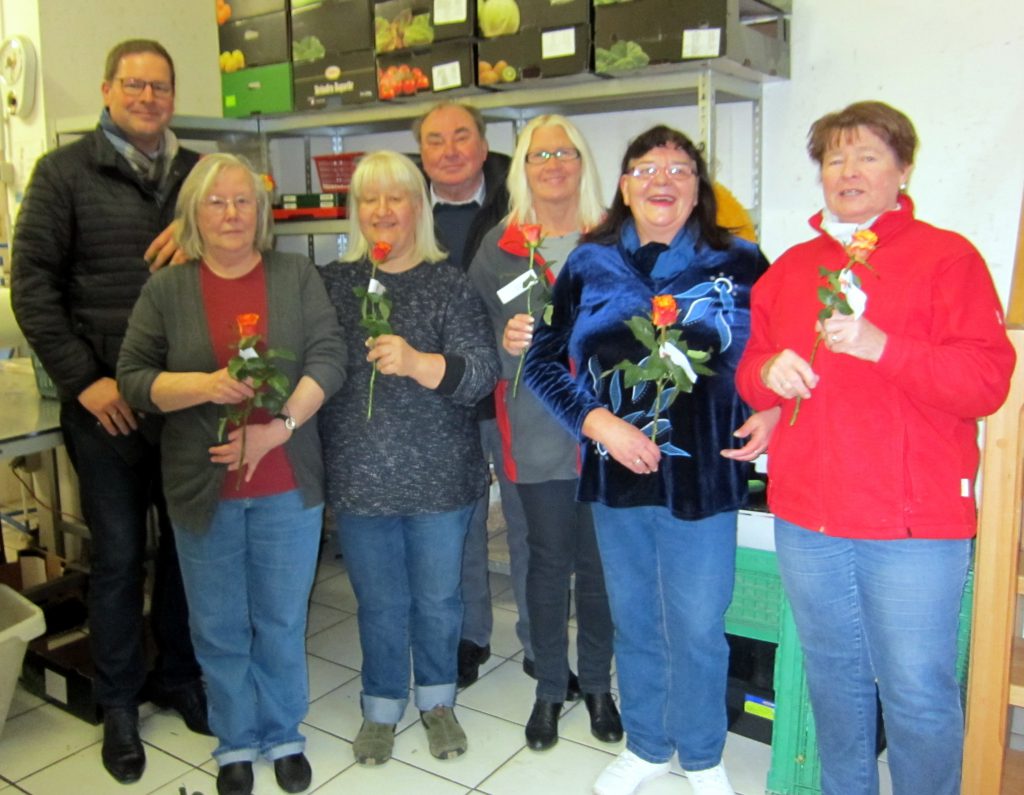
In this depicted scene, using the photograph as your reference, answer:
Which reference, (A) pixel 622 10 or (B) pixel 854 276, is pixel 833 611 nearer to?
(B) pixel 854 276

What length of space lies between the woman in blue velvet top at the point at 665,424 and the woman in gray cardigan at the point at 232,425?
1.79 ft

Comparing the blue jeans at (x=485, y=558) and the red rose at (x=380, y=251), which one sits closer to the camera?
the red rose at (x=380, y=251)

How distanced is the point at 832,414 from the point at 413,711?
1575 millimetres

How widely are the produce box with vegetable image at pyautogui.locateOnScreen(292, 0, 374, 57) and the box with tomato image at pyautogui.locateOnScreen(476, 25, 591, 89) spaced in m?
0.54

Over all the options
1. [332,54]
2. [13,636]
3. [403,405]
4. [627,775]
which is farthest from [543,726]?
[332,54]

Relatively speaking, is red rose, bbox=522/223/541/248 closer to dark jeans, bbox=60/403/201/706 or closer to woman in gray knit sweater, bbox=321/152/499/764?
woman in gray knit sweater, bbox=321/152/499/764

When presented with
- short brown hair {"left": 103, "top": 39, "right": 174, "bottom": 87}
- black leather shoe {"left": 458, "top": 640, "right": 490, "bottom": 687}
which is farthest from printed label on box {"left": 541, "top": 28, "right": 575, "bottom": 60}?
black leather shoe {"left": 458, "top": 640, "right": 490, "bottom": 687}

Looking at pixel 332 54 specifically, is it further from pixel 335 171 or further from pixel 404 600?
pixel 404 600

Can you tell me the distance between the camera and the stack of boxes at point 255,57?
3434 millimetres

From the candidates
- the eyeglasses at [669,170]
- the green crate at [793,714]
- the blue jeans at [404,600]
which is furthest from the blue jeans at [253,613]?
the green crate at [793,714]

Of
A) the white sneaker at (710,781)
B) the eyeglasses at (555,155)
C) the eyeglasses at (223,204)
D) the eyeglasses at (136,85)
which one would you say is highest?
the eyeglasses at (136,85)

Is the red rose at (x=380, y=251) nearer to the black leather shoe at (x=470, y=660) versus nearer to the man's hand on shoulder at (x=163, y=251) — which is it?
the man's hand on shoulder at (x=163, y=251)

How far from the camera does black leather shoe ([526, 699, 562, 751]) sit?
2326 mm

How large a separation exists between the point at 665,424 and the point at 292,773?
1.27 meters
